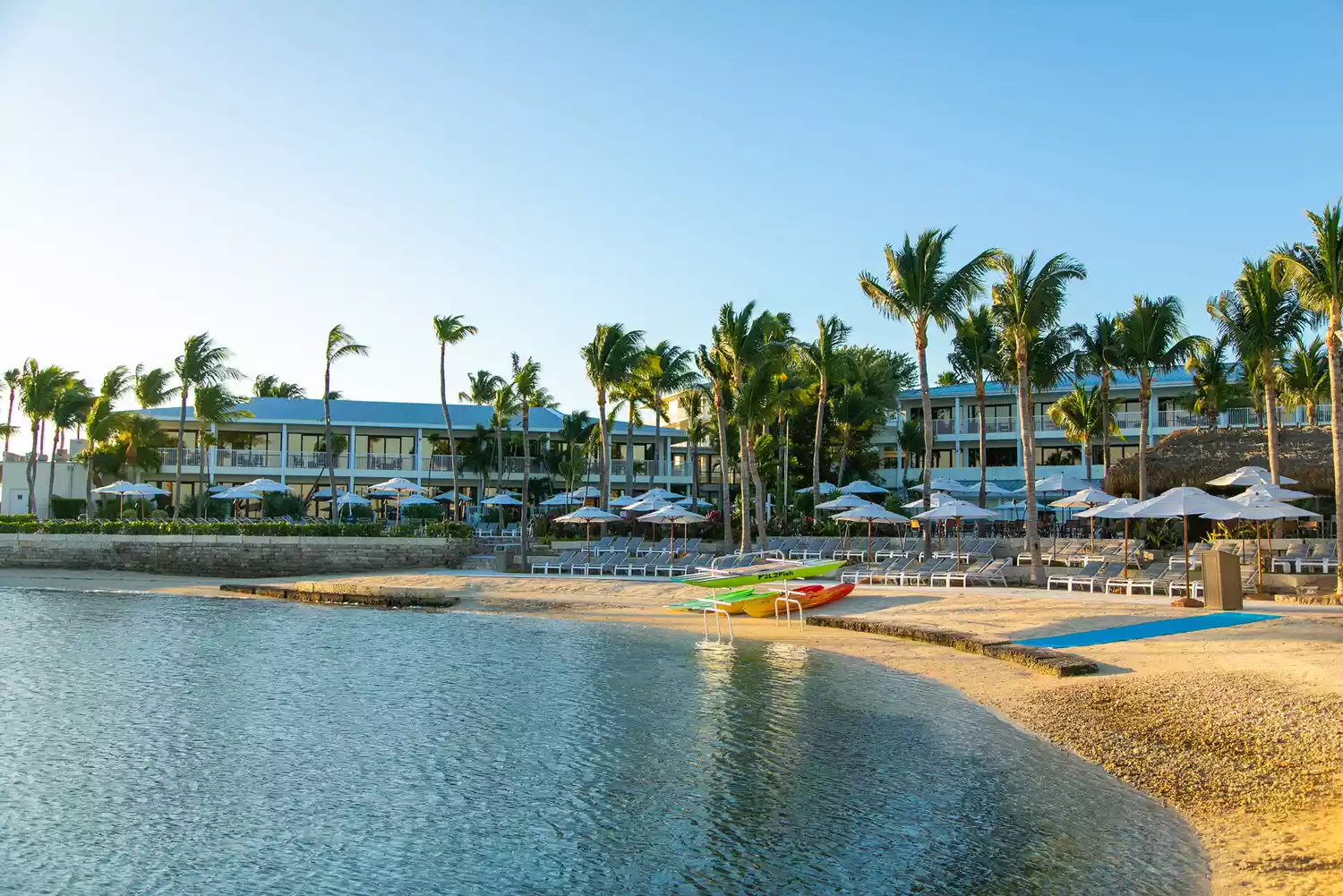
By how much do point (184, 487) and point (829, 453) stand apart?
108 feet

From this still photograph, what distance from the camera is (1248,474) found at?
23047mm

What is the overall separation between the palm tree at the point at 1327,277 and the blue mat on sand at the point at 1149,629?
4.07 meters

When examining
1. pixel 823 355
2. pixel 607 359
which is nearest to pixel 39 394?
pixel 607 359

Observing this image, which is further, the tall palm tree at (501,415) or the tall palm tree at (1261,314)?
the tall palm tree at (501,415)

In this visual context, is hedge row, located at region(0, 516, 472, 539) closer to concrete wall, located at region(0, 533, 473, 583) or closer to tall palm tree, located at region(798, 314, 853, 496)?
concrete wall, located at region(0, 533, 473, 583)

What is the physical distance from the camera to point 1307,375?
32.5m

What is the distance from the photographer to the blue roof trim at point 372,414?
51219 millimetres

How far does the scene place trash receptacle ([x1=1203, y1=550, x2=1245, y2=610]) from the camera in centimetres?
1755

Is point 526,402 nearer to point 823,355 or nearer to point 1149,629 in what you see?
point 823,355

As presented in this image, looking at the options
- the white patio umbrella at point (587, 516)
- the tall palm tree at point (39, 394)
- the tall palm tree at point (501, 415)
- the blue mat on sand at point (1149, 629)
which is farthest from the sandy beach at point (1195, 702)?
the tall palm tree at point (39, 394)

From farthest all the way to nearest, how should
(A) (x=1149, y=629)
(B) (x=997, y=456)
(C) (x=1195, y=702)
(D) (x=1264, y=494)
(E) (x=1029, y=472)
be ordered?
1. (B) (x=997, y=456)
2. (E) (x=1029, y=472)
3. (D) (x=1264, y=494)
4. (A) (x=1149, y=629)
5. (C) (x=1195, y=702)

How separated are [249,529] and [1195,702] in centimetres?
3148

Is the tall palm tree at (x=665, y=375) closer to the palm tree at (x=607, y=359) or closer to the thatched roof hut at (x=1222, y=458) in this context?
the palm tree at (x=607, y=359)

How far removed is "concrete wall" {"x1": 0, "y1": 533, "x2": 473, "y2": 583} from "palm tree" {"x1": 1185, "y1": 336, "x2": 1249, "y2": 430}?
1060 inches
